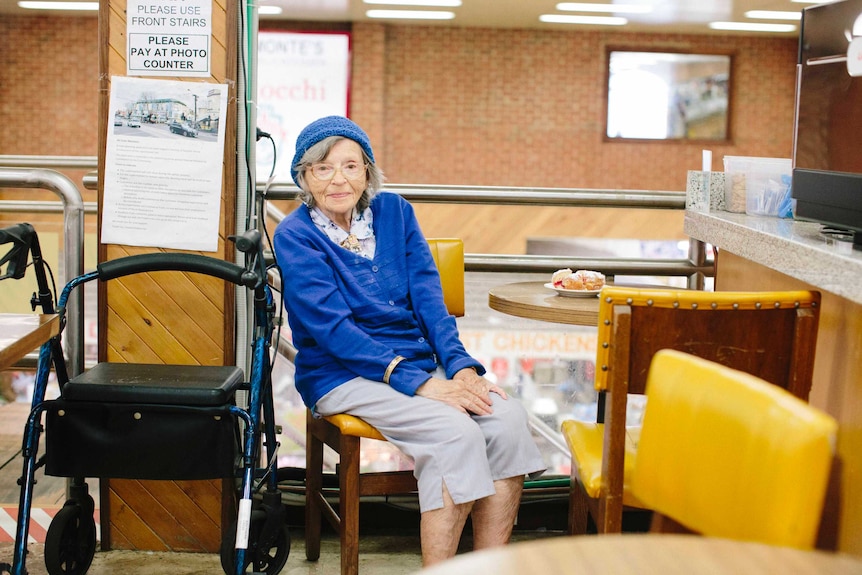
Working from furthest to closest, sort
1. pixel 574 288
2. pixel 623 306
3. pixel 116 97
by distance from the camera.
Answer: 1. pixel 574 288
2. pixel 116 97
3. pixel 623 306

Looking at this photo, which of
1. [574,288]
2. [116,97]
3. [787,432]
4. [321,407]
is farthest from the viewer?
[574,288]

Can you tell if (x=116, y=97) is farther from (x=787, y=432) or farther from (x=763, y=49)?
(x=763, y=49)

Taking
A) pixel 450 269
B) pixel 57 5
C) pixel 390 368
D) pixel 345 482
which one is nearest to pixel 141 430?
pixel 345 482

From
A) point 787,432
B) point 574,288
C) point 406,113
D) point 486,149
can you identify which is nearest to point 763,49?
point 486,149

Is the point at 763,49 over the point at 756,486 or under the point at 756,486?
over

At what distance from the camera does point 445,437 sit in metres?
2.13

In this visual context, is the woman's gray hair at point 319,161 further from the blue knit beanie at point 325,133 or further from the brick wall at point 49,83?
the brick wall at point 49,83

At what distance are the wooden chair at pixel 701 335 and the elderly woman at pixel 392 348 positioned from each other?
0.46 meters

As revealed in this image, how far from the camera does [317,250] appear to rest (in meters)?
2.36

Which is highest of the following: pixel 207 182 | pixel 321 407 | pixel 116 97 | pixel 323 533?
pixel 116 97

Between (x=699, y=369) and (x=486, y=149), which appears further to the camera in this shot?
(x=486, y=149)

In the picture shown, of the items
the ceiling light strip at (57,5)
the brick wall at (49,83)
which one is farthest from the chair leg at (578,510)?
the brick wall at (49,83)

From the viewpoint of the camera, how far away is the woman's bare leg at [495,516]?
7.18 ft

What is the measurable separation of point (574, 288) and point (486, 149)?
372 inches
